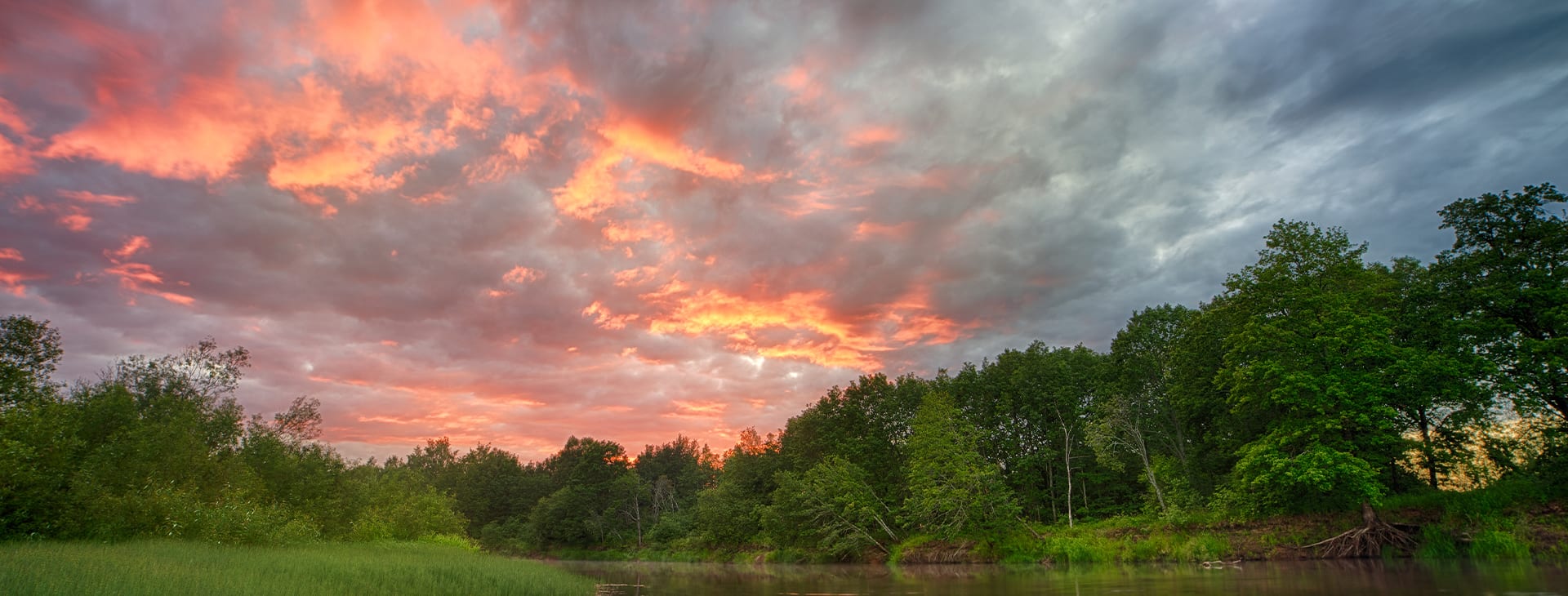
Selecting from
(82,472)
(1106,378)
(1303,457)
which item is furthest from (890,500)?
(82,472)

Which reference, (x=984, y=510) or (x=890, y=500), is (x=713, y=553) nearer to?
(x=890, y=500)

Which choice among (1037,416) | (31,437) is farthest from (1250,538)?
(31,437)

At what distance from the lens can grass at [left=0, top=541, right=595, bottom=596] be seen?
1584 centimetres

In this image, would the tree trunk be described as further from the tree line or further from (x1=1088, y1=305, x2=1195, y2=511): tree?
(x1=1088, y1=305, x2=1195, y2=511): tree

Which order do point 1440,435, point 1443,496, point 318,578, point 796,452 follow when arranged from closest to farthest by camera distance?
1. point 318,578
2. point 1443,496
3. point 1440,435
4. point 796,452

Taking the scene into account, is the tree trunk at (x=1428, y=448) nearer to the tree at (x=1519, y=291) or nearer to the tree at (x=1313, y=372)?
the tree at (x=1313, y=372)

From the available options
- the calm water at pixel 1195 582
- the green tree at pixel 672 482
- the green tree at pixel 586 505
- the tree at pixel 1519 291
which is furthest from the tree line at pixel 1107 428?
the green tree at pixel 586 505

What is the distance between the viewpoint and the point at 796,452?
88000 mm

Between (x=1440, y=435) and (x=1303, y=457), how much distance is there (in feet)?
34.0

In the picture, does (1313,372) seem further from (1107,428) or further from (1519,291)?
(1107,428)

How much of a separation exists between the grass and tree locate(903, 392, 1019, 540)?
108 ft

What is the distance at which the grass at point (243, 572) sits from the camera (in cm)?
1584

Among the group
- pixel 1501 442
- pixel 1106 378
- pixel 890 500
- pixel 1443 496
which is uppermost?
pixel 1106 378

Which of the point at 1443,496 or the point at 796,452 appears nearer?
the point at 1443,496
